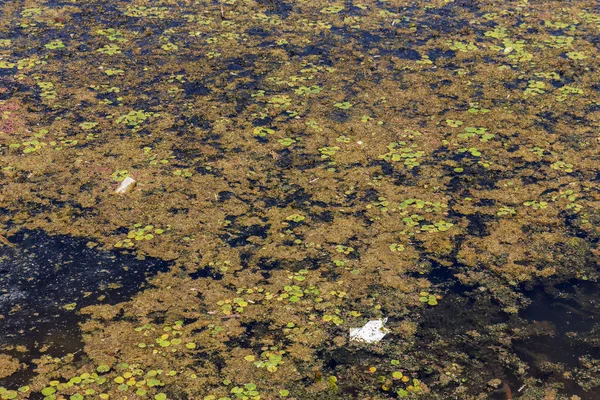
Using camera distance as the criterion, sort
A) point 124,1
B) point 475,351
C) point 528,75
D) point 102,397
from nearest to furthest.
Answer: point 102,397 → point 475,351 → point 528,75 → point 124,1

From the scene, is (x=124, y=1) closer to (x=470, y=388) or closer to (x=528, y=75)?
Result: (x=528, y=75)

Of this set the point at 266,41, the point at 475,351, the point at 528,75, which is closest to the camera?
the point at 475,351

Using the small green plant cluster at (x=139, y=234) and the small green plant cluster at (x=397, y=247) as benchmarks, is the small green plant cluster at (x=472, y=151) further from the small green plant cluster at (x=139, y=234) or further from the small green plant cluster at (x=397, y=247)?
the small green plant cluster at (x=139, y=234)

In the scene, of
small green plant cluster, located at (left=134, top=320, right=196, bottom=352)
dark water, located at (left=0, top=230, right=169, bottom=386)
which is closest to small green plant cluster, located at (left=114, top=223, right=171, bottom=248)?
dark water, located at (left=0, top=230, right=169, bottom=386)

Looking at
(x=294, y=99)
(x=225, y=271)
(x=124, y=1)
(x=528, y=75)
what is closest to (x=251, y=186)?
(x=225, y=271)

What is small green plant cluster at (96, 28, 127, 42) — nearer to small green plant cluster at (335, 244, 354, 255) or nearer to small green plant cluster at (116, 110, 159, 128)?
small green plant cluster at (116, 110, 159, 128)

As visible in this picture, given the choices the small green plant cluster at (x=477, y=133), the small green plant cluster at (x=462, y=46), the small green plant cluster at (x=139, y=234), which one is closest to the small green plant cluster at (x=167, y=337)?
the small green plant cluster at (x=139, y=234)
